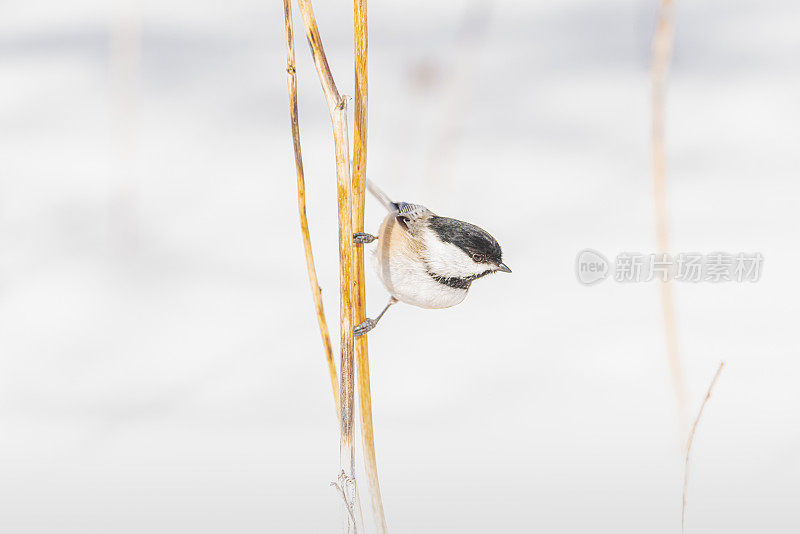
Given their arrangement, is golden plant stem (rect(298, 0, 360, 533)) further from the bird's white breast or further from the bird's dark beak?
the bird's dark beak

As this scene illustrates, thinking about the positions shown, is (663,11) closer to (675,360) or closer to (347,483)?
(675,360)

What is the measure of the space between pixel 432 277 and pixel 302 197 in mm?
224

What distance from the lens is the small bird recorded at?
0.74 meters

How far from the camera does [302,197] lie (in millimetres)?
585

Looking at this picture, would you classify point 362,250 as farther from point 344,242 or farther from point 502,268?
point 502,268

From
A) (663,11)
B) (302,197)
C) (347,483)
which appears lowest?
(347,483)

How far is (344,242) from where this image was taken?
0.56 meters

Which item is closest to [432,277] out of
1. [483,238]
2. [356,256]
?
[483,238]

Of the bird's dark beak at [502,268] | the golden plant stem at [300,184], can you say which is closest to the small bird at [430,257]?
the bird's dark beak at [502,268]

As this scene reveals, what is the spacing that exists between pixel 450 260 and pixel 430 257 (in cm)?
3

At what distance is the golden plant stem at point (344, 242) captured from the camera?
536 mm

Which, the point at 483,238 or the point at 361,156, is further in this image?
the point at 483,238

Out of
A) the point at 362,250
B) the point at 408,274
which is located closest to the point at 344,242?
the point at 362,250

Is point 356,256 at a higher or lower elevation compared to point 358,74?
lower
